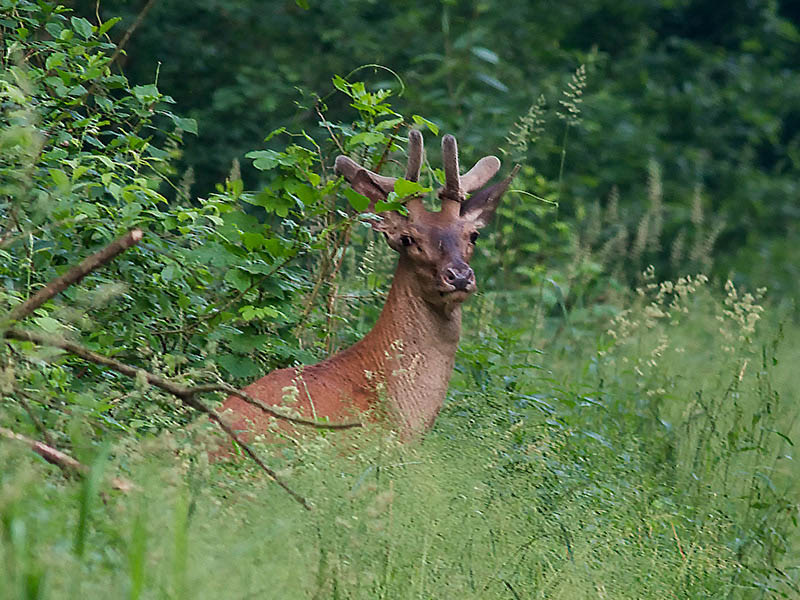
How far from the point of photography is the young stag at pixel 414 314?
186 inches

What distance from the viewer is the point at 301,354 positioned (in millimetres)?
4977

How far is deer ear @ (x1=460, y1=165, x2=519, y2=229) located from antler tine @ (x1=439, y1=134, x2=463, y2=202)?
6 cm

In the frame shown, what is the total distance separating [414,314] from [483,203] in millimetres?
584

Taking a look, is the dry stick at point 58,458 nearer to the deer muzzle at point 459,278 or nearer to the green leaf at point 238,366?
the green leaf at point 238,366

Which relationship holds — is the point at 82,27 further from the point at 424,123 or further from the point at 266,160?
the point at 424,123

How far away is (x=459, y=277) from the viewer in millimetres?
4863

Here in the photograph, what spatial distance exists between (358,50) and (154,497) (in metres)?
8.68


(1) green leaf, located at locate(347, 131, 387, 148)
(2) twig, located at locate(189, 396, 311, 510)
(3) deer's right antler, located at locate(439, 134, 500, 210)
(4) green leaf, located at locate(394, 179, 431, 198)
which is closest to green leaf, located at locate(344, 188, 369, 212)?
(4) green leaf, located at locate(394, 179, 431, 198)

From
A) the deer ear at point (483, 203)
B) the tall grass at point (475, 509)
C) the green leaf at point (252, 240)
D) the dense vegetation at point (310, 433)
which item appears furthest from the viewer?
the deer ear at point (483, 203)

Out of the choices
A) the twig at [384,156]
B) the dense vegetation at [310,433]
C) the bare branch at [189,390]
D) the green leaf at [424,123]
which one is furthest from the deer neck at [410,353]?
the bare branch at [189,390]

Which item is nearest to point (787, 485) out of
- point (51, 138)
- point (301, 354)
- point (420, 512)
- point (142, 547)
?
point (301, 354)

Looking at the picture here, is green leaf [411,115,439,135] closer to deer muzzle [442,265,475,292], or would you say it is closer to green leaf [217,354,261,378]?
deer muzzle [442,265,475,292]

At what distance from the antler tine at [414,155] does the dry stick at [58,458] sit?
2215 mm

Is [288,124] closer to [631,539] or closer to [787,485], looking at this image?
[787,485]
